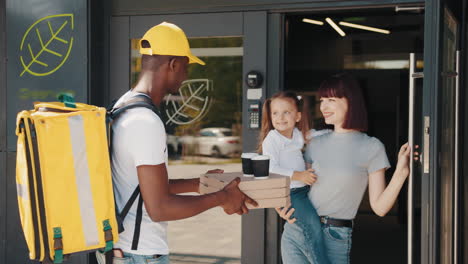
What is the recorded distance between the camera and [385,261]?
6.40 metres

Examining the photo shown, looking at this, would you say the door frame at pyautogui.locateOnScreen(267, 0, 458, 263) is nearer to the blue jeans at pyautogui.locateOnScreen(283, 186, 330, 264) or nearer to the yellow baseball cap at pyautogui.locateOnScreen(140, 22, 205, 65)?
the blue jeans at pyautogui.locateOnScreen(283, 186, 330, 264)

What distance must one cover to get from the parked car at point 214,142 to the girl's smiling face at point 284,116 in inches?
52.5

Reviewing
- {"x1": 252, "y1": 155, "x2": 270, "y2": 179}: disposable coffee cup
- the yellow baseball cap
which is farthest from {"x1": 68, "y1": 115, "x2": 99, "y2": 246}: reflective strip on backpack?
{"x1": 252, "y1": 155, "x2": 270, "y2": 179}: disposable coffee cup

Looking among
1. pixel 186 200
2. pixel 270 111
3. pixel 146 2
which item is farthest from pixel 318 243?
pixel 146 2

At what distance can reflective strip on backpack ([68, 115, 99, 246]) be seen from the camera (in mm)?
2139

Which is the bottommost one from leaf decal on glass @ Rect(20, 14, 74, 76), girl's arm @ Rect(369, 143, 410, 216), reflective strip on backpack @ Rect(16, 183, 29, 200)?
girl's arm @ Rect(369, 143, 410, 216)

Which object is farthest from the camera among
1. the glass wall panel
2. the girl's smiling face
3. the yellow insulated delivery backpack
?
the glass wall panel

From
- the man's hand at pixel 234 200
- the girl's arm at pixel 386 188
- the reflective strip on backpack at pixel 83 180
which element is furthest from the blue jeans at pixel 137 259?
the girl's arm at pixel 386 188

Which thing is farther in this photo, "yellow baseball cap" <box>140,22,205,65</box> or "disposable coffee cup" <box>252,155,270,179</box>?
"disposable coffee cup" <box>252,155,270,179</box>

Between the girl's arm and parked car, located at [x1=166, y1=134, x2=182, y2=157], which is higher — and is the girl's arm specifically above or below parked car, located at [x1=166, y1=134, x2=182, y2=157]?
below

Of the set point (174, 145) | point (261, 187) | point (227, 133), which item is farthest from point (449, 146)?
point (174, 145)

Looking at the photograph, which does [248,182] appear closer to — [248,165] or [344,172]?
[248,165]

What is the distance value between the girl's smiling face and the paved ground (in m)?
1.37

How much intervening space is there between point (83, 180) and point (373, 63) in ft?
30.1
